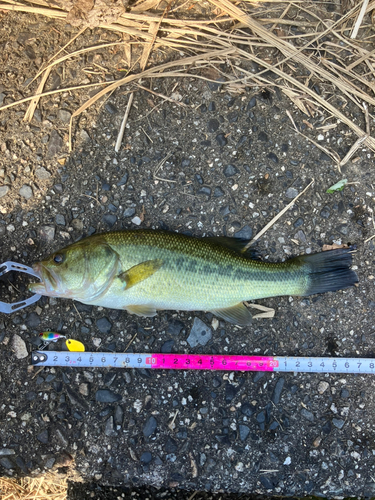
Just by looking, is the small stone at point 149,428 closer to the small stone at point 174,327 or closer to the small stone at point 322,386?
the small stone at point 174,327

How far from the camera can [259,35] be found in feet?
11.3

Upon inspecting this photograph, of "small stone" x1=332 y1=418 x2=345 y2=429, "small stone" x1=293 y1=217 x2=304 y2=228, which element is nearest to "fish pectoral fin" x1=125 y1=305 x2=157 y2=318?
"small stone" x1=293 y1=217 x2=304 y2=228

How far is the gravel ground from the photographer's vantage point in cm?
340

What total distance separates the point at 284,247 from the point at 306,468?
2.28 metres

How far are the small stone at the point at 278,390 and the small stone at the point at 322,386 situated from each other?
390mm

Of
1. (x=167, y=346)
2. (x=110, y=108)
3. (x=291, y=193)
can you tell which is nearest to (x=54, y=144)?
(x=110, y=108)

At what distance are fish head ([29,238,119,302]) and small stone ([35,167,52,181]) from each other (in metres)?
0.98

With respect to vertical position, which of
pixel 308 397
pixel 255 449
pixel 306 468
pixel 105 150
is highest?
pixel 105 150

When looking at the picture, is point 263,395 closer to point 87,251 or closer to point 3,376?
point 87,251

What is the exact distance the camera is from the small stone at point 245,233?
3512mm

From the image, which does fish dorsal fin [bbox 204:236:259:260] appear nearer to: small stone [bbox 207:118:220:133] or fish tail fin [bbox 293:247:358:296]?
fish tail fin [bbox 293:247:358:296]

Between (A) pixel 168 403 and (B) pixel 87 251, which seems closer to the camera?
(B) pixel 87 251

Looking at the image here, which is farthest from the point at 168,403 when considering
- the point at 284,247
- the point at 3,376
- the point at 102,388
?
the point at 284,247

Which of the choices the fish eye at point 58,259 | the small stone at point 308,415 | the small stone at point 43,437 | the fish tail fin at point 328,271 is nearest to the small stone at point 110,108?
the fish eye at point 58,259
